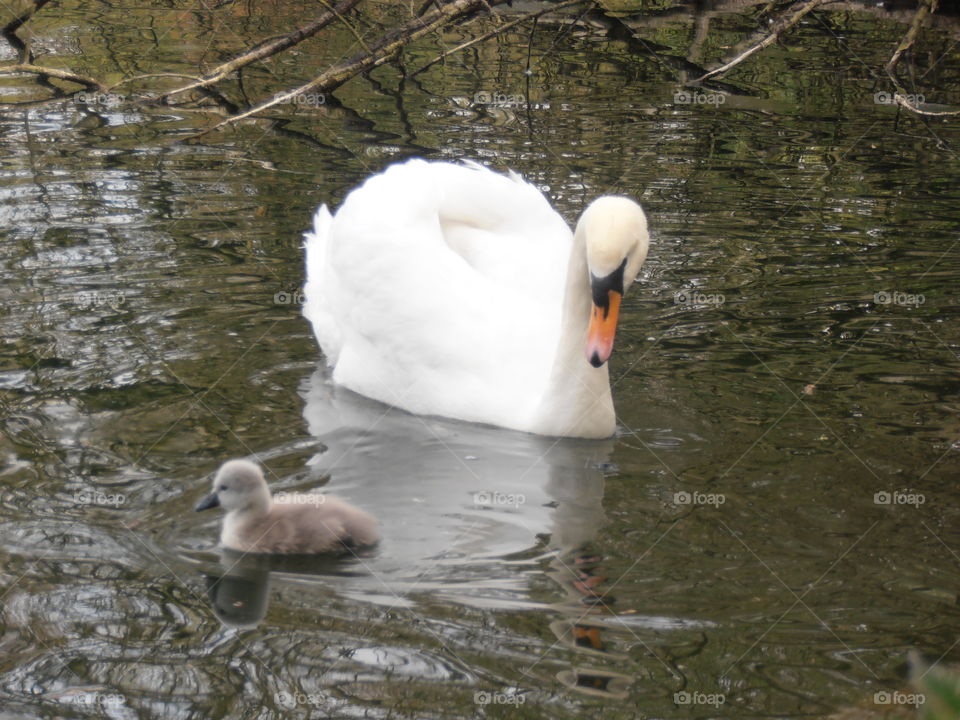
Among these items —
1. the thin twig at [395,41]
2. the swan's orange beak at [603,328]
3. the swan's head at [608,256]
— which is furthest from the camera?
the thin twig at [395,41]

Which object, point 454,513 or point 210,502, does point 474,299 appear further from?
point 210,502

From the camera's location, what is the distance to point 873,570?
457 cm

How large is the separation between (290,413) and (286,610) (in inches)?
70.8

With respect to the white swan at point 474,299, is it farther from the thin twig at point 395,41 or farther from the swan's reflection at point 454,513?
the thin twig at point 395,41

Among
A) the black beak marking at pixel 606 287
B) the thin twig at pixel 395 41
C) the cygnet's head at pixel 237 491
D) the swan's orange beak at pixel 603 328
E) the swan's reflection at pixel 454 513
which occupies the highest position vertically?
the thin twig at pixel 395 41

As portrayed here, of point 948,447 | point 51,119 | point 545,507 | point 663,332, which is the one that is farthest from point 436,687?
point 51,119

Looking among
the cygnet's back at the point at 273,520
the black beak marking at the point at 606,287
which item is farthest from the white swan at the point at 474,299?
the cygnet's back at the point at 273,520

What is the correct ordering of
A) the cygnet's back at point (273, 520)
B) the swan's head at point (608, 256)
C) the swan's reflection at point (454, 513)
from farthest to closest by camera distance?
the swan's head at point (608, 256) → the cygnet's back at point (273, 520) → the swan's reflection at point (454, 513)

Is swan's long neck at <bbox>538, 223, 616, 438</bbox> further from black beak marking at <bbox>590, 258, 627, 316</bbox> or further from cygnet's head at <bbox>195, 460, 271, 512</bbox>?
cygnet's head at <bbox>195, 460, 271, 512</bbox>

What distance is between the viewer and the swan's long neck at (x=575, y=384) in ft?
18.5

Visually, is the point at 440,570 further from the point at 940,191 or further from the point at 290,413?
the point at 940,191

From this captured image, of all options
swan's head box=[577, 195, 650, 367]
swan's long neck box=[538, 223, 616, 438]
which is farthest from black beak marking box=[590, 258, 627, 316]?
swan's long neck box=[538, 223, 616, 438]

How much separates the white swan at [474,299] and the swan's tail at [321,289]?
17 millimetres

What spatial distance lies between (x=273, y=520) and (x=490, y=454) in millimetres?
1208
